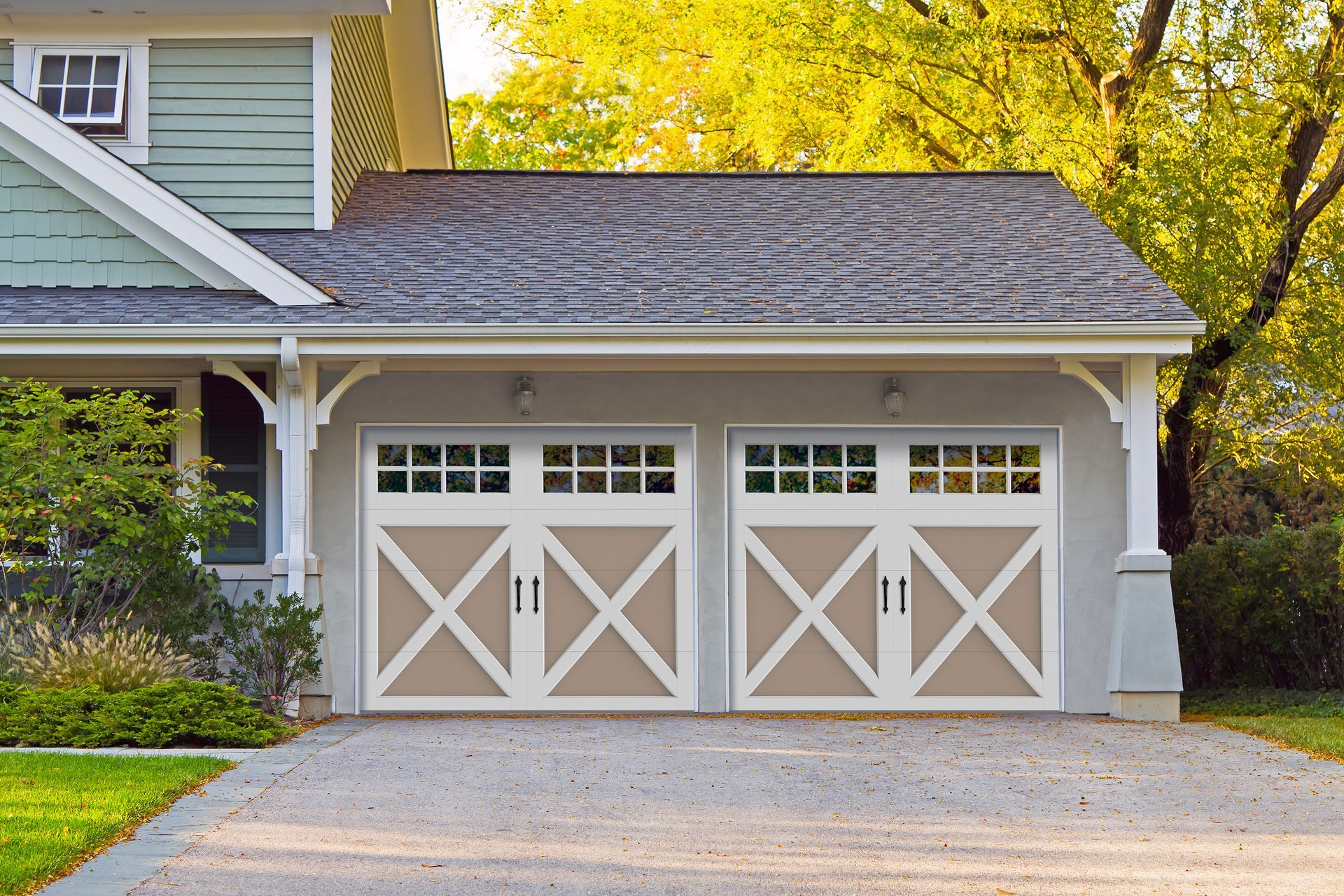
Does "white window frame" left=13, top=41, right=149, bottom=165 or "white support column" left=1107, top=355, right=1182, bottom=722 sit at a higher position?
"white window frame" left=13, top=41, right=149, bottom=165

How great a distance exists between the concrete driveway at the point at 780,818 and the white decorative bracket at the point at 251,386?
259 centimetres

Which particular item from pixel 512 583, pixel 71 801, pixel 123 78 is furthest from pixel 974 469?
pixel 123 78

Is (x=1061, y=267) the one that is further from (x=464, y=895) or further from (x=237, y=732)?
(x=464, y=895)

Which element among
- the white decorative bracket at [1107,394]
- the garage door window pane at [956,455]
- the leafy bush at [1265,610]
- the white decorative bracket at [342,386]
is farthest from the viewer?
the leafy bush at [1265,610]

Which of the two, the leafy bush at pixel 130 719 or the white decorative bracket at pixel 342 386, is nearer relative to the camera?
the leafy bush at pixel 130 719

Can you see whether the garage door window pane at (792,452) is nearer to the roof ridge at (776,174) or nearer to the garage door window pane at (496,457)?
the garage door window pane at (496,457)

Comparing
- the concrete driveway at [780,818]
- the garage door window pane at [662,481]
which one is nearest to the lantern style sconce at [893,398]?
the garage door window pane at [662,481]

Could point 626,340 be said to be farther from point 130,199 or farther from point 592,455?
point 130,199

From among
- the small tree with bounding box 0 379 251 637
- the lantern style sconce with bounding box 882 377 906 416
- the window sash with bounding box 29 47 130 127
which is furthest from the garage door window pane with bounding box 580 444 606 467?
the window sash with bounding box 29 47 130 127

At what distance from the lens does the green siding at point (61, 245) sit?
1095 centimetres

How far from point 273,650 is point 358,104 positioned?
6416 millimetres

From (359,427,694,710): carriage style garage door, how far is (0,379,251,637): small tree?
4.41ft

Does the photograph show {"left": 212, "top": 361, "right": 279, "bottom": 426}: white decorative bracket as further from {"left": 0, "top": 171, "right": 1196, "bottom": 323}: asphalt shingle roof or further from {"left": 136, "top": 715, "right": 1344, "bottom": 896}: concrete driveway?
{"left": 136, "top": 715, "right": 1344, "bottom": 896}: concrete driveway

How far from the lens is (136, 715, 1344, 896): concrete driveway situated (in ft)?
18.4
